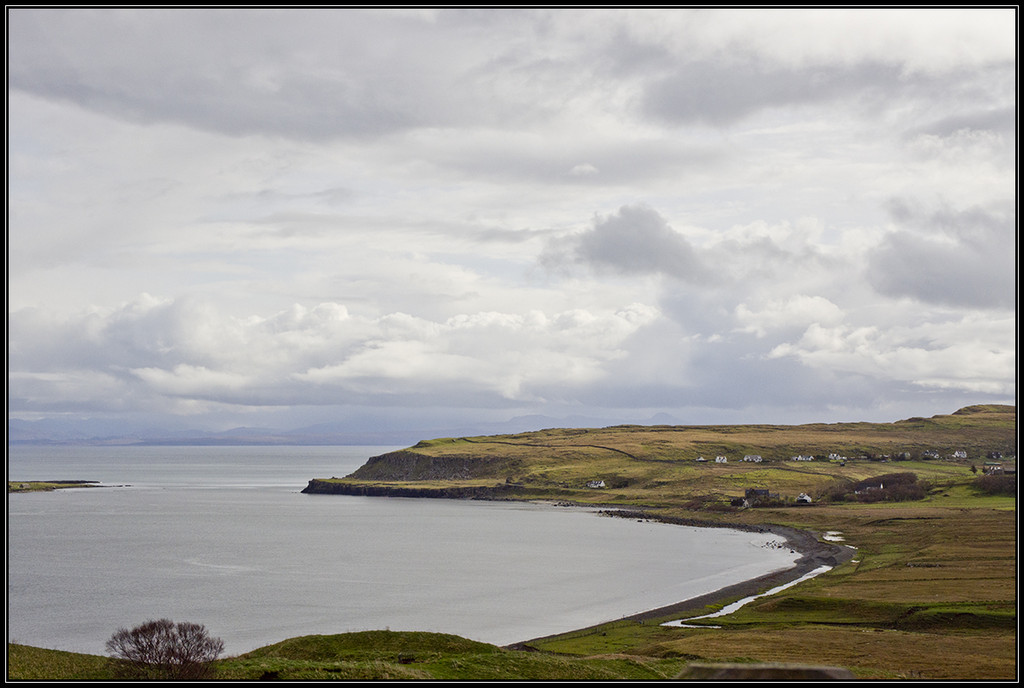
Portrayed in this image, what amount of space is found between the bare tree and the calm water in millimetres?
31799

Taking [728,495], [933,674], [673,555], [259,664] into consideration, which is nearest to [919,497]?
[728,495]

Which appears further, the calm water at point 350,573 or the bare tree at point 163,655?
the calm water at point 350,573

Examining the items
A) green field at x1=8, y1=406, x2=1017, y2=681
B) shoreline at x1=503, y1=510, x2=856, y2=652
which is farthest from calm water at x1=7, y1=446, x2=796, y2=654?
green field at x1=8, y1=406, x2=1017, y2=681

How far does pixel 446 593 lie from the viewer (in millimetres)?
94188

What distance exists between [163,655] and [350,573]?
79.1 meters

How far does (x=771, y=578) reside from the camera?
96.8 m

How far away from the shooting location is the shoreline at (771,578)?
7669cm

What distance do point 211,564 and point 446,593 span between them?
39.9 m

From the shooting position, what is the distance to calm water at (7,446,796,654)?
77062 millimetres

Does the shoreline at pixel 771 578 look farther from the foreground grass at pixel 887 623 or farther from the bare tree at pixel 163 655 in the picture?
the bare tree at pixel 163 655

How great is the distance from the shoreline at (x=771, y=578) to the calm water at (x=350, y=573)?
272 cm

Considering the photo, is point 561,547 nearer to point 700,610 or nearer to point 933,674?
point 700,610

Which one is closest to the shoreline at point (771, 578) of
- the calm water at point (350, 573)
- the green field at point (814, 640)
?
the green field at point (814, 640)

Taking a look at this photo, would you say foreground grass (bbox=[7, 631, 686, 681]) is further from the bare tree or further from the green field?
the bare tree
